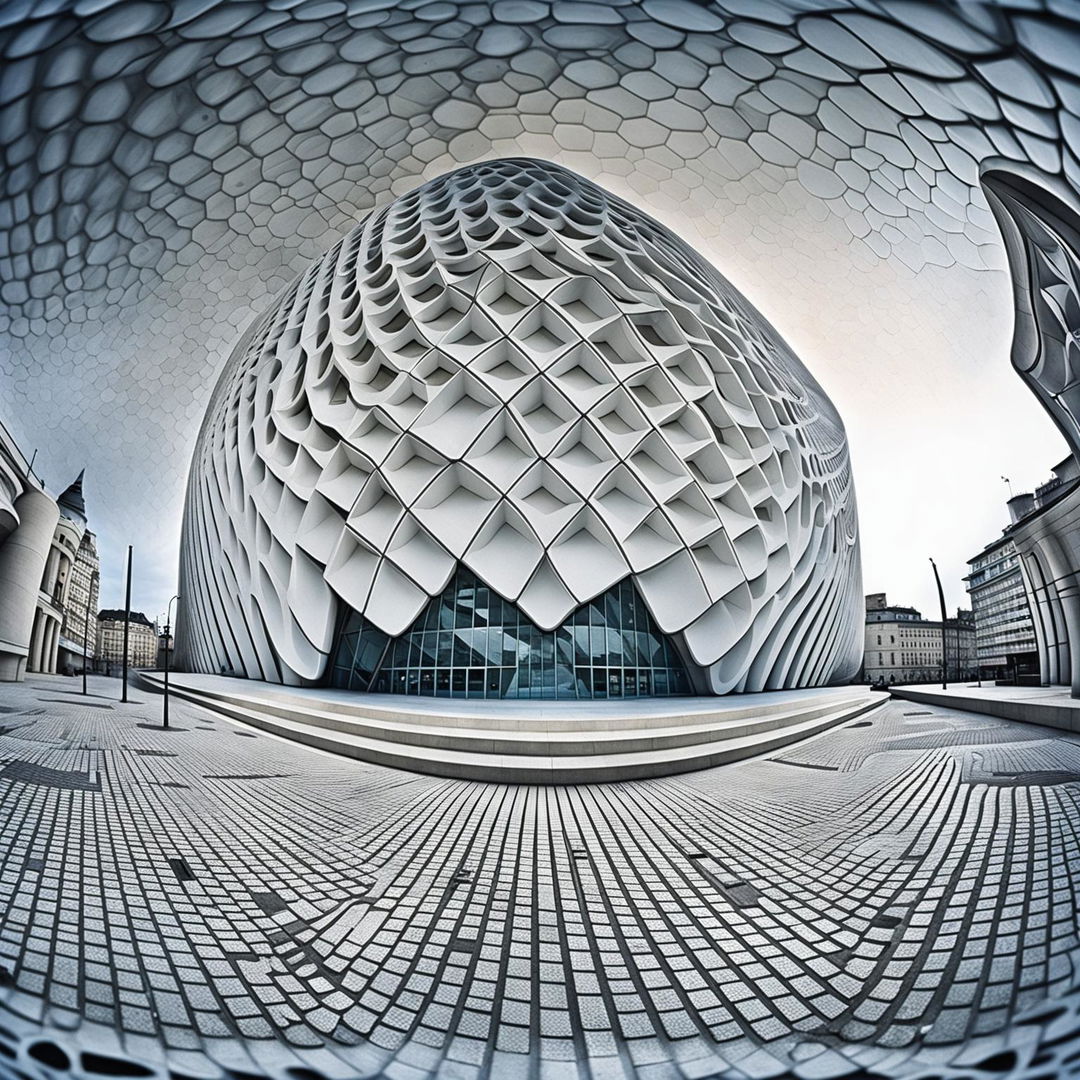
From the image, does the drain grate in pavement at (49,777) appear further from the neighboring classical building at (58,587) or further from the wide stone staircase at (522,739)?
the wide stone staircase at (522,739)

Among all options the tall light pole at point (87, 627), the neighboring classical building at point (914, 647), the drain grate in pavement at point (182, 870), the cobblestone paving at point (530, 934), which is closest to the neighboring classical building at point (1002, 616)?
the neighboring classical building at point (914, 647)

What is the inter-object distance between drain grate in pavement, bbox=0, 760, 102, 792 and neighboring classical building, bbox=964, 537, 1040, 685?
243 inches

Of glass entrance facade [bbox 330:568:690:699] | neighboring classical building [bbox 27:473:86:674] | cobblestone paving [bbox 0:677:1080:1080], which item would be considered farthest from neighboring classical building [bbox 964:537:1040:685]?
glass entrance facade [bbox 330:568:690:699]

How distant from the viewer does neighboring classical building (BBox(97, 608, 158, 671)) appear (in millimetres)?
6850

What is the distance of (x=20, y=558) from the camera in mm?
5605

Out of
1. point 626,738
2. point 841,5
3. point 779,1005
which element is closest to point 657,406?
point 626,738

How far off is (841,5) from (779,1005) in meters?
3.74

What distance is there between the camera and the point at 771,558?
1494cm

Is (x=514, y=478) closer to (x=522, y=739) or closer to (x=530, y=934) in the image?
(x=522, y=739)

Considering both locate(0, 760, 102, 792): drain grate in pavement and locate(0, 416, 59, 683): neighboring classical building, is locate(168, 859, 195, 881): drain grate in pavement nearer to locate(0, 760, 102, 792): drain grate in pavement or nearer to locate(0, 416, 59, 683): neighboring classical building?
locate(0, 760, 102, 792): drain grate in pavement

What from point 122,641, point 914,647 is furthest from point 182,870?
point 914,647

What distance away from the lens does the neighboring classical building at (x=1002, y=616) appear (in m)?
3.88

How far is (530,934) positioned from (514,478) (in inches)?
445

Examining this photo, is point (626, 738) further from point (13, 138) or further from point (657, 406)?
point (657, 406)
